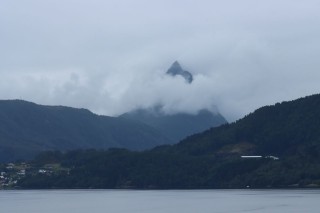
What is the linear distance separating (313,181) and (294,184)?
15.6 feet

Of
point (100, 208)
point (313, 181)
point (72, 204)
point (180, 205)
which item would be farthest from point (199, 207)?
point (313, 181)

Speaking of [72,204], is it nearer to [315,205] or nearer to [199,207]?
[199,207]

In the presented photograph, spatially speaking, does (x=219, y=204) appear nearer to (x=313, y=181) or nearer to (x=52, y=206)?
(x=52, y=206)

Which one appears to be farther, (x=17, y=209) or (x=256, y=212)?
(x=17, y=209)

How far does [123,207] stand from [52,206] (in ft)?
49.8

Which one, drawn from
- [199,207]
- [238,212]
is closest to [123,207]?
[199,207]

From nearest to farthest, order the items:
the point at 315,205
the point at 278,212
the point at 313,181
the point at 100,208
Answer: the point at 278,212
the point at 315,205
the point at 100,208
the point at 313,181

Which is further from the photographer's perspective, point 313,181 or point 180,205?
point 313,181

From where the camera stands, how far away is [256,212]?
116188mm

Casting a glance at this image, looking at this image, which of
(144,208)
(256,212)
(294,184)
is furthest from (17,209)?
(294,184)

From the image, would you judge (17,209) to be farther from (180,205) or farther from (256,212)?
(256,212)

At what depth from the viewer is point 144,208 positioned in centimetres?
12912

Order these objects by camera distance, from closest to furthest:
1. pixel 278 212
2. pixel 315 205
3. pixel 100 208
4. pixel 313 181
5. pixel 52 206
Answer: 1. pixel 278 212
2. pixel 315 205
3. pixel 100 208
4. pixel 52 206
5. pixel 313 181

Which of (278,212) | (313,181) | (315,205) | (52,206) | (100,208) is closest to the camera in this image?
(278,212)
